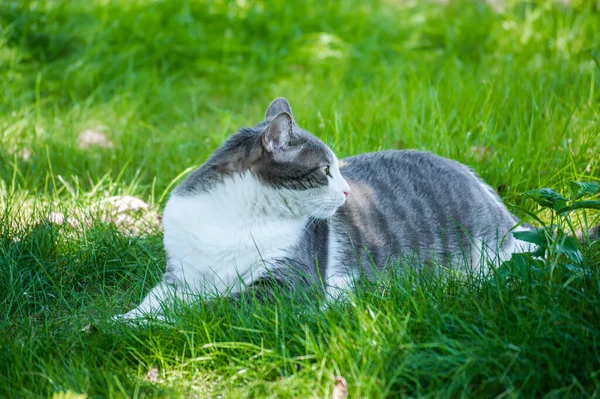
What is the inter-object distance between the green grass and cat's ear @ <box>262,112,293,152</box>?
60cm

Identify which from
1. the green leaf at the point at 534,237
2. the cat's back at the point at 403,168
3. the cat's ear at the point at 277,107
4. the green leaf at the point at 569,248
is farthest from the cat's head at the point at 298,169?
the green leaf at the point at 569,248

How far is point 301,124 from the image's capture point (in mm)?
3826

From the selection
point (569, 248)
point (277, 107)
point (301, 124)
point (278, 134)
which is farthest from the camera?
point (301, 124)

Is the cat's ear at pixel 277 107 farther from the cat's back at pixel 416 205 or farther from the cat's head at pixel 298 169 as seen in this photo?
the cat's back at pixel 416 205

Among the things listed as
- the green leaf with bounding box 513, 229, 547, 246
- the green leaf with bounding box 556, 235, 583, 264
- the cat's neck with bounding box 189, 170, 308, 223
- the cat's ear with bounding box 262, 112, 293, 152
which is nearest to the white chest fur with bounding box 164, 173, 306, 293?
the cat's neck with bounding box 189, 170, 308, 223

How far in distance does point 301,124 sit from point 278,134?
1.34 meters

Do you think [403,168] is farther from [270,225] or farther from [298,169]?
[270,225]

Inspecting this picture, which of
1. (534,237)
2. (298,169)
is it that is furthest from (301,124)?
(534,237)

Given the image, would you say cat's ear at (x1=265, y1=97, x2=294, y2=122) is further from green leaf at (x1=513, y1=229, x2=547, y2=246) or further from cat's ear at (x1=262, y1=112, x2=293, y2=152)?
green leaf at (x1=513, y1=229, x2=547, y2=246)

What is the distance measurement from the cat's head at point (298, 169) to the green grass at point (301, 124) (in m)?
0.44

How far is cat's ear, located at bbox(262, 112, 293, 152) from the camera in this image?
2.46 meters

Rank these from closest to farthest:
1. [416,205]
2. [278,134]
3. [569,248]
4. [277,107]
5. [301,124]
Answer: [569,248] → [278,134] → [277,107] → [416,205] → [301,124]

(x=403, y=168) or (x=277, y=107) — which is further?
(x=403, y=168)

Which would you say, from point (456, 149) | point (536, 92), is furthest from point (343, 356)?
point (536, 92)
